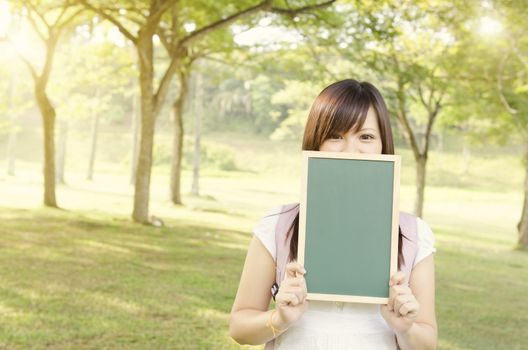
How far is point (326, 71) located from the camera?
2039 centimetres

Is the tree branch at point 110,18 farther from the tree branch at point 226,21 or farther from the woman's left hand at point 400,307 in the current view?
the woman's left hand at point 400,307

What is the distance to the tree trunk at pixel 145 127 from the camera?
1722 centimetres

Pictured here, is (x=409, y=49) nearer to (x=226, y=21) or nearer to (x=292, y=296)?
(x=226, y=21)

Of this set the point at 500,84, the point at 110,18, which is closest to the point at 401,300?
the point at 110,18

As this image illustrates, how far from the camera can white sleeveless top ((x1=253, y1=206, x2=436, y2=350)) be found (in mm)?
2258

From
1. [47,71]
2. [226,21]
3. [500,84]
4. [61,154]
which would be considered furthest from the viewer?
[61,154]

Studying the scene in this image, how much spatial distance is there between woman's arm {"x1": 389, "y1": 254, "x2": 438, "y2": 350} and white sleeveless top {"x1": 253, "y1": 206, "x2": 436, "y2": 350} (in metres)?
0.04

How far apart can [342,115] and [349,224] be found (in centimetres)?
36

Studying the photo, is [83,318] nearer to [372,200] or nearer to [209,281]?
[209,281]

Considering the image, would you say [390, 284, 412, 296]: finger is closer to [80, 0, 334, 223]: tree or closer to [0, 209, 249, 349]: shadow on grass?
[0, 209, 249, 349]: shadow on grass

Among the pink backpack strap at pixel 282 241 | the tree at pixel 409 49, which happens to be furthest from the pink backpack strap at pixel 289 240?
the tree at pixel 409 49

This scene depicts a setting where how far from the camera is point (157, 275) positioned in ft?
35.9

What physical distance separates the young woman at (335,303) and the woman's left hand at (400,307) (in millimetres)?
64

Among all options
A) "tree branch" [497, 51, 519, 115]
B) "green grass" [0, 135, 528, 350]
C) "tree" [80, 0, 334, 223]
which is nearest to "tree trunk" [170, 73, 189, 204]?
"green grass" [0, 135, 528, 350]
